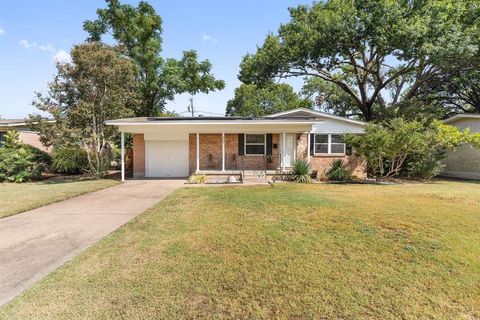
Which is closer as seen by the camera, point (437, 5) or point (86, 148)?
point (86, 148)

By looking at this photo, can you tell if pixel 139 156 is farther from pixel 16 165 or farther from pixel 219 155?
pixel 16 165

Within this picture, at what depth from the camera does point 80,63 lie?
13.1 metres

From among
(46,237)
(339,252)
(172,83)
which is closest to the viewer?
(339,252)

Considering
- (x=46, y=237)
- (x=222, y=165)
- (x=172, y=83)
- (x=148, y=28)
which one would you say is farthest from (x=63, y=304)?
(x=148, y=28)

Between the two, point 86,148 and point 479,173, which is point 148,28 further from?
point 479,173

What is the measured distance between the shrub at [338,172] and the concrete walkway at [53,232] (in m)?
9.44

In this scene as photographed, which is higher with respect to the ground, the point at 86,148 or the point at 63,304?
the point at 86,148

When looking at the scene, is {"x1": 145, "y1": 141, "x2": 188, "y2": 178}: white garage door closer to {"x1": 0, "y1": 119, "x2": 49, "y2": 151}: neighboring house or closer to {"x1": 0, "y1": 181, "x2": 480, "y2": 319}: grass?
{"x1": 0, "y1": 119, "x2": 49, "y2": 151}: neighboring house

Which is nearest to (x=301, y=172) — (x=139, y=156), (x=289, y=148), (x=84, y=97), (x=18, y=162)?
(x=289, y=148)

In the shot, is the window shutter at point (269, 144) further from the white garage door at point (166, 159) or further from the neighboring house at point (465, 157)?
the neighboring house at point (465, 157)

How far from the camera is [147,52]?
23.7m

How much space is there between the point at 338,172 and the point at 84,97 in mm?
13543

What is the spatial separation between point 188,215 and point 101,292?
11.5 ft

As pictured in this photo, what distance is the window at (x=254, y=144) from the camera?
1581cm
